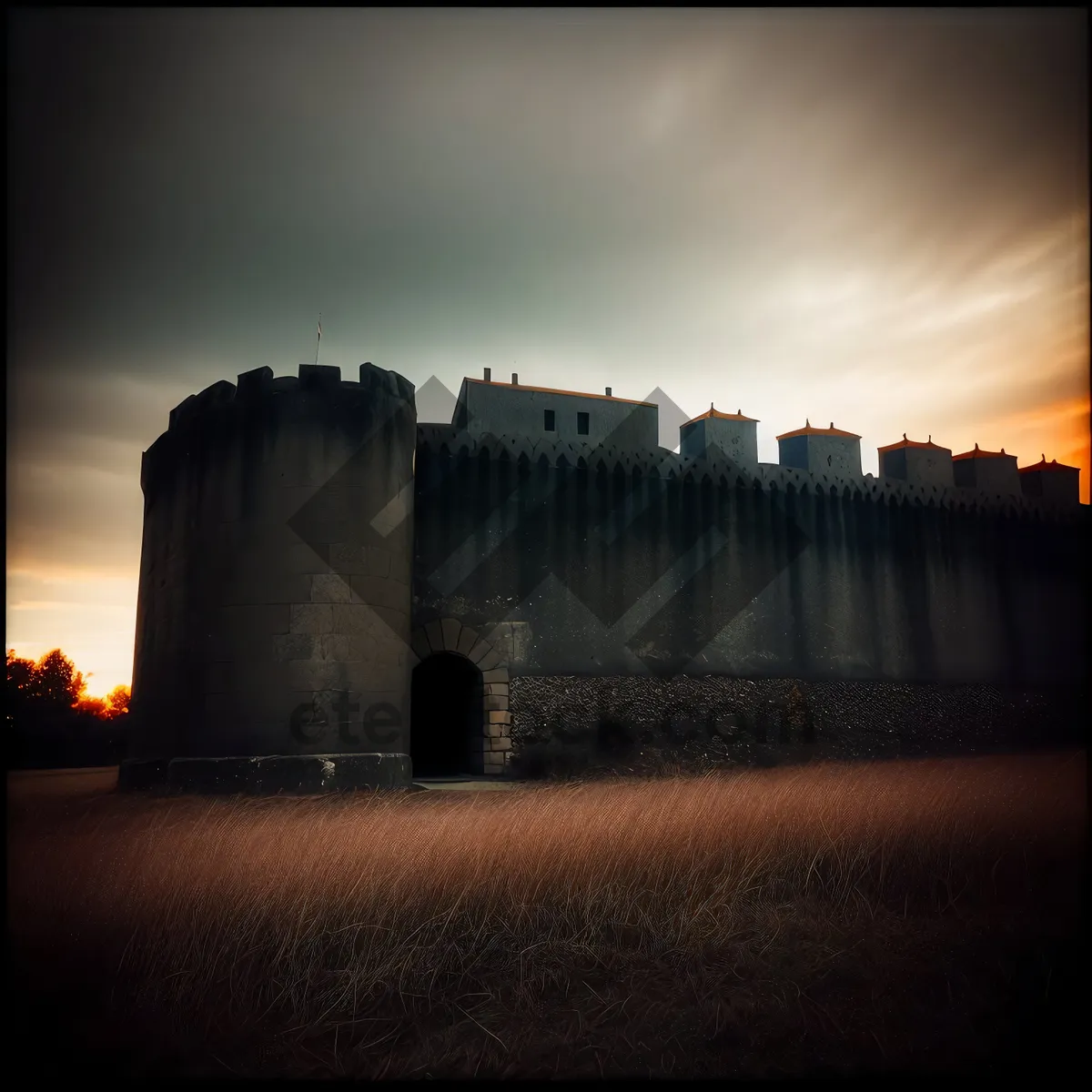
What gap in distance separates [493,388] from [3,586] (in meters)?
23.6

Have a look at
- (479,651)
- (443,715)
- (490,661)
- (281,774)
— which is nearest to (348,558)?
(281,774)

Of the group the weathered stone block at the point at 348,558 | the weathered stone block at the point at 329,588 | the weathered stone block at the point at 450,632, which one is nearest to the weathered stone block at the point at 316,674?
the weathered stone block at the point at 329,588

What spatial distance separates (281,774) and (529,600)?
4160 millimetres

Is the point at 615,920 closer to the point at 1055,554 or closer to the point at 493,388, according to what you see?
the point at 1055,554

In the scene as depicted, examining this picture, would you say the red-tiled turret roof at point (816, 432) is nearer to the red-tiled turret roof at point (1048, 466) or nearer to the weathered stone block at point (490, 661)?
the red-tiled turret roof at point (1048, 466)

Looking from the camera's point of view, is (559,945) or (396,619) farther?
(396,619)

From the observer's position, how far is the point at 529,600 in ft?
37.9

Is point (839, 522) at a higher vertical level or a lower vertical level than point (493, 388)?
lower

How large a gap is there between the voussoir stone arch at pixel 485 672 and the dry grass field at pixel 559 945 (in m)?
4.94

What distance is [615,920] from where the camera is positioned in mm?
3982

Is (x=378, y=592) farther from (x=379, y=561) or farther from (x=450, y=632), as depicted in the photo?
(x=450, y=632)

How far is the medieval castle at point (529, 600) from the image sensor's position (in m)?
9.08

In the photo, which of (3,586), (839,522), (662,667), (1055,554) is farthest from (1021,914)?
(1055,554)

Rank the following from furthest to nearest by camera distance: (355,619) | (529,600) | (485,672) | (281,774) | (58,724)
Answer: (58,724) → (529,600) → (485,672) → (355,619) → (281,774)
